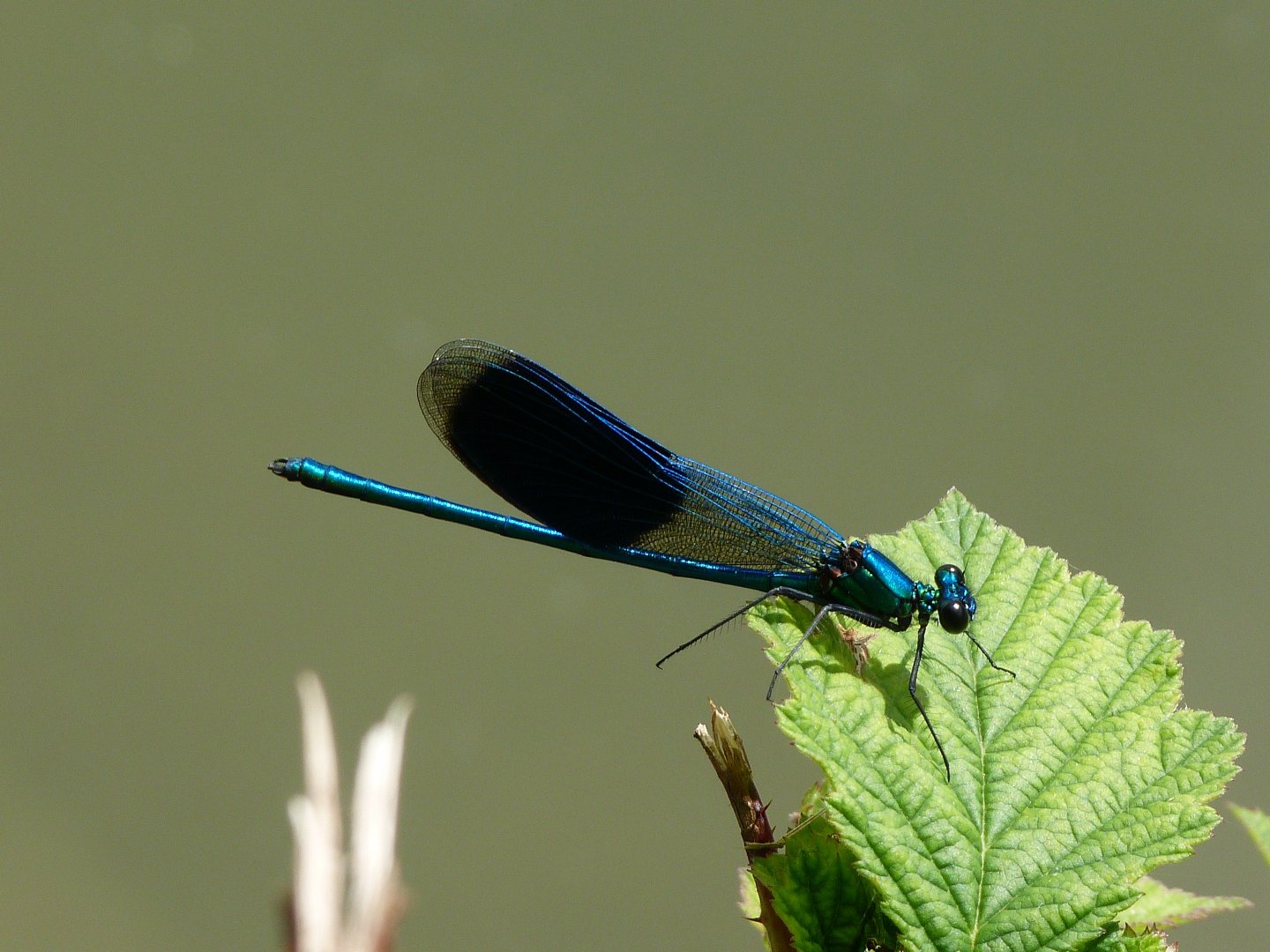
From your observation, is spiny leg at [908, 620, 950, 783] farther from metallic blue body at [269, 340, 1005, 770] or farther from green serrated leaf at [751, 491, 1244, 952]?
metallic blue body at [269, 340, 1005, 770]

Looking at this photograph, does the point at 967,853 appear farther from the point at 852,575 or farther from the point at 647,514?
the point at 647,514

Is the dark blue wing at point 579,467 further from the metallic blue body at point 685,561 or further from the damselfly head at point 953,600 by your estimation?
the damselfly head at point 953,600

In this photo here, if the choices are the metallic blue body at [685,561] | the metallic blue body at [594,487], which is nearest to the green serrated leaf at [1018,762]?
the metallic blue body at [685,561]

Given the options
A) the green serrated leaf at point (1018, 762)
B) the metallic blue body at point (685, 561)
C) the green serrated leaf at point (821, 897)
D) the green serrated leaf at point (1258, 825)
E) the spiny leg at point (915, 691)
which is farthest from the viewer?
the metallic blue body at point (685, 561)

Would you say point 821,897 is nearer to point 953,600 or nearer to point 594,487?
point 953,600

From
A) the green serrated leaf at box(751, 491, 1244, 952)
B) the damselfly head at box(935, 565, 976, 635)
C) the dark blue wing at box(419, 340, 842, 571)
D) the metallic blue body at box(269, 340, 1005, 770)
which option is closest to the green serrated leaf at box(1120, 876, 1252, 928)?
the green serrated leaf at box(751, 491, 1244, 952)

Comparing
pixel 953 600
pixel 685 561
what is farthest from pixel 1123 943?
pixel 685 561

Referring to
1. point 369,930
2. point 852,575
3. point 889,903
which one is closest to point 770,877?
point 889,903
